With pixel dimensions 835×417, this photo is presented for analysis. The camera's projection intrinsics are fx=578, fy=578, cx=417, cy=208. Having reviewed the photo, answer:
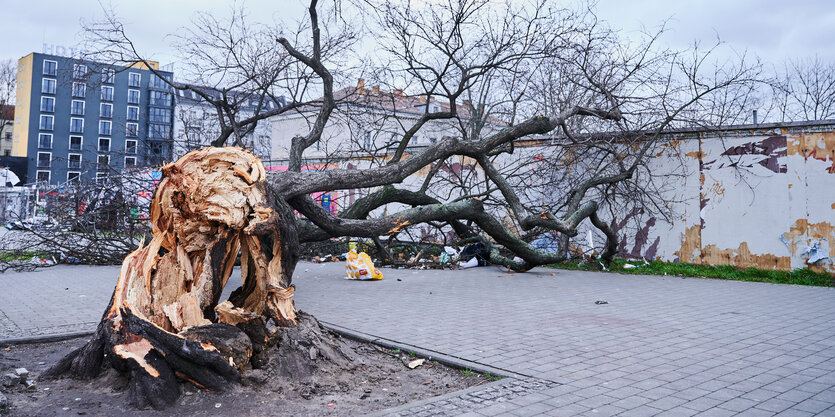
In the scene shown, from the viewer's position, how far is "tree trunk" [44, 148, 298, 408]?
379 cm

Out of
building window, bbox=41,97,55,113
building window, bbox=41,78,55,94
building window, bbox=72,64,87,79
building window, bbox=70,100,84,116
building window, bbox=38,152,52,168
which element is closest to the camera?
building window, bbox=72,64,87,79

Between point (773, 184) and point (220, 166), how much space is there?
36.2ft

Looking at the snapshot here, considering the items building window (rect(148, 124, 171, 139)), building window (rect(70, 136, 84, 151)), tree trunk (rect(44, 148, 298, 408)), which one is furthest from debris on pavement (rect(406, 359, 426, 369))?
building window (rect(70, 136, 84, 151))

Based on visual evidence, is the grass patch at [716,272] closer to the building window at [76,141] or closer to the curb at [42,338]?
the curb at [42,338]

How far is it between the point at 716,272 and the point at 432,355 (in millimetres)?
8922

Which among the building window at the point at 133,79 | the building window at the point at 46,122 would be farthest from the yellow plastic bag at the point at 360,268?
the building window at the point at 46,122

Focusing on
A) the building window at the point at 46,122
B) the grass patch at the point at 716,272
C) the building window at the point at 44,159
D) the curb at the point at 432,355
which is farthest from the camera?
the building window at the point at 46,122

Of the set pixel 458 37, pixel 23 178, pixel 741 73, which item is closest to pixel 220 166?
pixel 458 37

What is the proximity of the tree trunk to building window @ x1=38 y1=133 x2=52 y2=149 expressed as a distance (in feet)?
268

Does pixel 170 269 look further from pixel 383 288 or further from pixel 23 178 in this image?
pixel 23 178

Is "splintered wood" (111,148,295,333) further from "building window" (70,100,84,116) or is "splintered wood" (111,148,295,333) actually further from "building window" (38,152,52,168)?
"building window" (70,100,84,116)

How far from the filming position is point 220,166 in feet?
14.5

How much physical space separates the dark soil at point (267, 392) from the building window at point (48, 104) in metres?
81.5

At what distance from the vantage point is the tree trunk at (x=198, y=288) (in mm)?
3793
